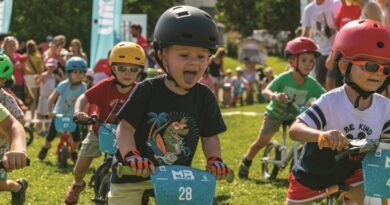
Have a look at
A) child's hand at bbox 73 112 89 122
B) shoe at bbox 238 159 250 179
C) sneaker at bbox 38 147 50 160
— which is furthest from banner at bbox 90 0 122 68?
child's hand at bbox 73 112 89 122

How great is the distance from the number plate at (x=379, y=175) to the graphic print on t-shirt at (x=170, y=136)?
1.10 meters

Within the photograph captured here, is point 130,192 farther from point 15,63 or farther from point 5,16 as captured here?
point 5,16

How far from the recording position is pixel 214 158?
14.6ft

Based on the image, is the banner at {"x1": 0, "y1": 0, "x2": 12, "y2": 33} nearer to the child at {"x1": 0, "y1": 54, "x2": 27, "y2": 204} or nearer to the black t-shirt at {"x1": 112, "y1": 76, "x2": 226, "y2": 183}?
the child at {"x1": 0, "y1": 54, "x2": 27, "y2": 204}

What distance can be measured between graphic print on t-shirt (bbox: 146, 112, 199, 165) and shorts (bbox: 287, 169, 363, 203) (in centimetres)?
83

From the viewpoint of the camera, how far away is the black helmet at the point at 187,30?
4418mm

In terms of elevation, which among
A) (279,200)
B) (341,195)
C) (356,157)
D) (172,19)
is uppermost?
(172,19)

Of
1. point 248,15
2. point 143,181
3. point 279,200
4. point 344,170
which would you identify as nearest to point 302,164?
point 344,170

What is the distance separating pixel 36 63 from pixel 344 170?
1356 cm

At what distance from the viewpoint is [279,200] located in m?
8.42

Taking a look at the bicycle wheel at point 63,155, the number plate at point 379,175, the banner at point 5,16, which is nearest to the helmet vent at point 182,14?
the number plate at point 379,175

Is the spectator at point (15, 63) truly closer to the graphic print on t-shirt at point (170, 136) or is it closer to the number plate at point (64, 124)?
the number plate at point (64, 124)

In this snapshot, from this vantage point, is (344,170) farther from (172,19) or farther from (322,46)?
(322,46)

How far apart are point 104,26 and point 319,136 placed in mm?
13975
